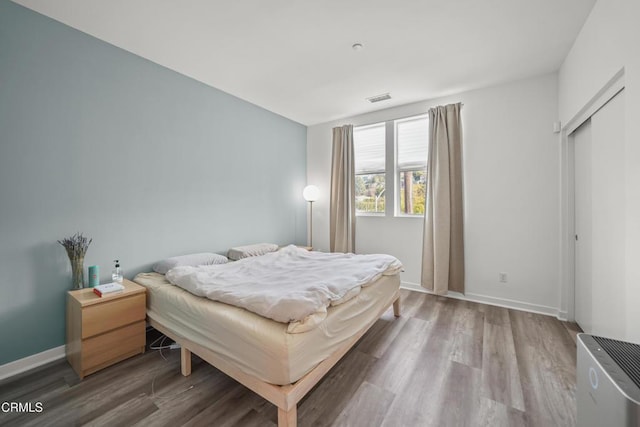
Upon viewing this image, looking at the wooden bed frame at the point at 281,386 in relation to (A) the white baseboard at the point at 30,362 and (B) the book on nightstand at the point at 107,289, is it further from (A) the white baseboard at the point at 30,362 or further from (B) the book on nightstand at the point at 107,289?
(A) the white baseboard at the point at 30,362

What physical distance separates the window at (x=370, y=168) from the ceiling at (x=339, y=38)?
102 centimetres

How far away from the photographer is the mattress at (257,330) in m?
1.38

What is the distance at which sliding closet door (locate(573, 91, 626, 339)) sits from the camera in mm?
1766

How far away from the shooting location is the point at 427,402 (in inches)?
65.1

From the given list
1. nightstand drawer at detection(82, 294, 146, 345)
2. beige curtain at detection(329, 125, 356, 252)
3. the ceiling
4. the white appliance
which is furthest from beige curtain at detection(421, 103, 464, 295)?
nightstand drawer at detection(82, 294, 146, 345)

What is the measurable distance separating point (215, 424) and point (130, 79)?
3.04 meters

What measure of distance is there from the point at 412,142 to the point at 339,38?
207 centimetres

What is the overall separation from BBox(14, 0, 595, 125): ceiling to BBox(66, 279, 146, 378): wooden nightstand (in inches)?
87.9

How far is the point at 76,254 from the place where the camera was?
6.93ft

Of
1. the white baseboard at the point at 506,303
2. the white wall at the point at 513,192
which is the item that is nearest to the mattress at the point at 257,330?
the white baseboard at the point at 506,303

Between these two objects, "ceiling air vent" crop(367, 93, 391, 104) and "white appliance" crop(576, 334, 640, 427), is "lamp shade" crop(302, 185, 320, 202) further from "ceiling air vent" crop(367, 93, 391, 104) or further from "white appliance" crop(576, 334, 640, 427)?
"white appliance" crop(576, 334, 640, 427)

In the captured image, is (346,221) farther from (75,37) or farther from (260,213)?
(75,37)

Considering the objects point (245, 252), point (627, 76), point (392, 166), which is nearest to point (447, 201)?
point (392, 166)

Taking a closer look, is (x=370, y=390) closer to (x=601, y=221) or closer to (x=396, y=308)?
(x=396, y=308)
